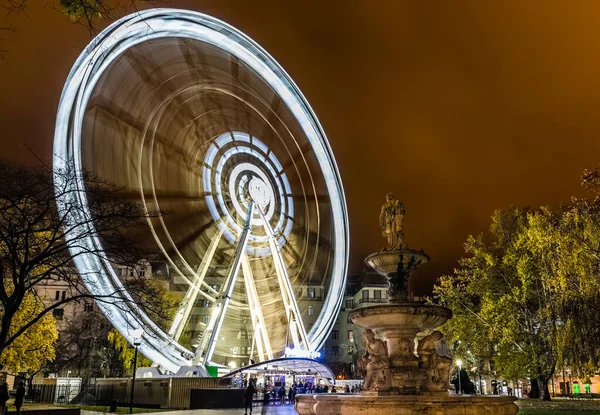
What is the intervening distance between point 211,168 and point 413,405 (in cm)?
1483

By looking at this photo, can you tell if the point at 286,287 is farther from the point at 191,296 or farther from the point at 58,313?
the point at 58,313

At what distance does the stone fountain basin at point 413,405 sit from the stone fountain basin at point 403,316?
1.86 m

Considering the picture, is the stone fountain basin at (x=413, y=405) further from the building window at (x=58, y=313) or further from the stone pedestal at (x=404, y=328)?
the building window at (x=58, y=313)

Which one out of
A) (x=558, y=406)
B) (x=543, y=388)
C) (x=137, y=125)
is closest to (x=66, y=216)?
(x=137, y=125)

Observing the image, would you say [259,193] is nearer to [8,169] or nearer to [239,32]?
[239,32]

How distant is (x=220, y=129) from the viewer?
22188 mm

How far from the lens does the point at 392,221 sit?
1291 centimetres

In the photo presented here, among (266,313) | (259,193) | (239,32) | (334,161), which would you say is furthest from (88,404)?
(239,32)

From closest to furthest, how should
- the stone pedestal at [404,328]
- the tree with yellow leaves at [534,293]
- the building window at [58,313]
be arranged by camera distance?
the stone pedestal at [404,328] < the tree with yellow leaves at [534,293] < the building window at [58,313]

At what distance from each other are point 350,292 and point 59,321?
3817 centimetres

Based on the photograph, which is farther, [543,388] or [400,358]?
[543,388]

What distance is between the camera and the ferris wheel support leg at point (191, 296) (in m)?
18.4

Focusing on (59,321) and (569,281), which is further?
(59,321)

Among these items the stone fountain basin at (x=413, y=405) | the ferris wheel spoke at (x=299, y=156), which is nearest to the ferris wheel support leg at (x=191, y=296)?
the ferris wheel spoke at (x=299, y=156)
